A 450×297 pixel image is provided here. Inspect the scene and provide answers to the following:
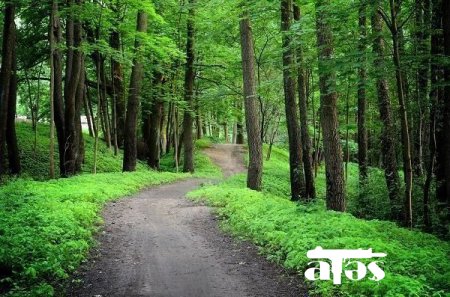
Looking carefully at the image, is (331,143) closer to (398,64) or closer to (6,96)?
(398,64)

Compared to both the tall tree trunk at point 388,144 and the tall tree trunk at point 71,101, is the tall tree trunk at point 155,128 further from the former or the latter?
the tall tree trunk at point 388,144

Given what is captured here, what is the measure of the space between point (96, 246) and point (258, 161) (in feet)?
28.5

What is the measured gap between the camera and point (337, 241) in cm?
766

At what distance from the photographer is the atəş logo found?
6325 millimetres

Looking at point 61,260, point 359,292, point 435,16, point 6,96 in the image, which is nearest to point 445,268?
point 359,292

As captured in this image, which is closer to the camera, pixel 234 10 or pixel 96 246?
pixel 96 246

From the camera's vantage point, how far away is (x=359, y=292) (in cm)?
588

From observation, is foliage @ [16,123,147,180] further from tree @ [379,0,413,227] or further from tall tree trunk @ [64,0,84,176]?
tree @ [379,0,413,227]

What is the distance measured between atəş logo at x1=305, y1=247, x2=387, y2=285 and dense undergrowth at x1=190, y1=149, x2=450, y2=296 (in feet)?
0.44

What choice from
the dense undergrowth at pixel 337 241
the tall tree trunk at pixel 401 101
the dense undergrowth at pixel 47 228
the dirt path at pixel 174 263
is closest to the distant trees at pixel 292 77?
the tall tree trunk at pixel 401 101

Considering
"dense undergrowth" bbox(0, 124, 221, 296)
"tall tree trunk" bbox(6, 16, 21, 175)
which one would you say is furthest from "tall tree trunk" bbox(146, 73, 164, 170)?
"dense undergrowth" bbox(0, 124, 221, 296)

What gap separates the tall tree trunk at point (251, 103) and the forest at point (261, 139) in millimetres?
54

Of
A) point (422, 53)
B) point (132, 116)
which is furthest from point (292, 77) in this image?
point (132, 116)

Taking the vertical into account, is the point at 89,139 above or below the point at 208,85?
below
